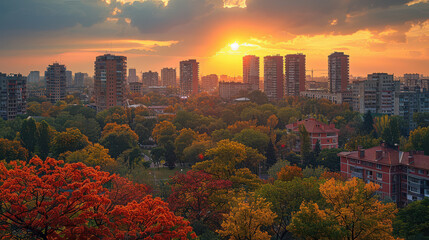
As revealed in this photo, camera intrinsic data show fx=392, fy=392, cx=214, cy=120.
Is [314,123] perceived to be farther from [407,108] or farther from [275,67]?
[275,67]

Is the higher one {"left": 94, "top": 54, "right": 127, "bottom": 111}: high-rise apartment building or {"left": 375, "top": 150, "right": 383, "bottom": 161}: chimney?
{"left": 94, "top": 54, "right": 127, "bottom": 111}: high-rise apartment building

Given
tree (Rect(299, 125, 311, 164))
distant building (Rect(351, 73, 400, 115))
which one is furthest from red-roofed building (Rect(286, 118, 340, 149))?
distant building (Rect(351, 73, 400, 115))

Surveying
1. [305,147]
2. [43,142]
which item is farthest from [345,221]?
[43,142]

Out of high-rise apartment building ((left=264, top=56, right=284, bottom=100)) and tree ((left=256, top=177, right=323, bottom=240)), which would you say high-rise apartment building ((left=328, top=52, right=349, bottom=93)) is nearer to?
high-rise apartment building ((left=264, top=56, right=284, bottom=100))

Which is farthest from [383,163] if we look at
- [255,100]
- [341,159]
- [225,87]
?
[225,87]

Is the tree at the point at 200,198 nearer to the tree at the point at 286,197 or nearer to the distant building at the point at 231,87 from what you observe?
the tree at the point at 286,197

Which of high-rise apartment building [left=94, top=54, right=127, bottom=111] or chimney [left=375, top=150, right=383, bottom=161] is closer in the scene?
chimney [left=375, top=150, right=383, bottom=161]

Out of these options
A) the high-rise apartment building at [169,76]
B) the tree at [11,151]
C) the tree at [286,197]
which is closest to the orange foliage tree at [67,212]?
the tree at [286,197]
